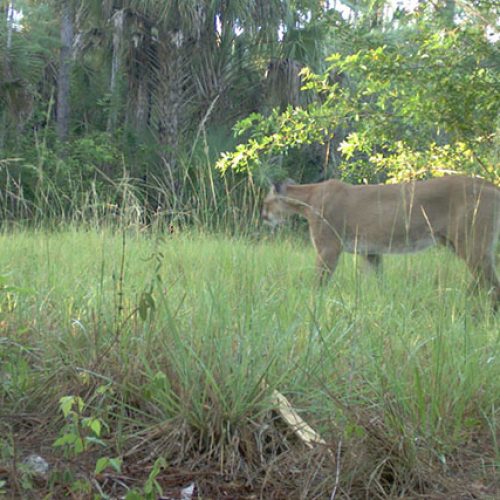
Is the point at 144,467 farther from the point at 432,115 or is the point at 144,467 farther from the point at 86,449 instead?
the point at 432,115

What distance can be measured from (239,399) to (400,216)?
5.02 metres

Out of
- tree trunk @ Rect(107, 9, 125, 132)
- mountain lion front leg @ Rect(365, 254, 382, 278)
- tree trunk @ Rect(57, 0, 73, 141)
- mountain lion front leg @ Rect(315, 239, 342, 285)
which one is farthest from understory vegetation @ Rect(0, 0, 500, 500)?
tree trunk @ Rect(57, 0, 73, 141)

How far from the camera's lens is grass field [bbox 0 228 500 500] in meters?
2.38

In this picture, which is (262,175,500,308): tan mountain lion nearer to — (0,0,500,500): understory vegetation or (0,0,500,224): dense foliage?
(0,0,500,500): understory vegetation

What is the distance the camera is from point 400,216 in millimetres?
7371

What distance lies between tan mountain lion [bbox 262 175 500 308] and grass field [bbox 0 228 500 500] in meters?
3.01

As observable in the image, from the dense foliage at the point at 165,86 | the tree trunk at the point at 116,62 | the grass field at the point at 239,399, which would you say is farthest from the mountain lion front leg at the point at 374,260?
the tree trunk at the point at 116,62

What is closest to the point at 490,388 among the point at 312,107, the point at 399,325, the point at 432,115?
the point at 399,325

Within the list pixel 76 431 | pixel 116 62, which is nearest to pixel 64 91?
pixel 116 62

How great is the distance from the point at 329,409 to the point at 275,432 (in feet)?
0.64

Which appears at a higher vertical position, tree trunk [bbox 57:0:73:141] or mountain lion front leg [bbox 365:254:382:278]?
tree trunk [bbox 57:0:73:141]

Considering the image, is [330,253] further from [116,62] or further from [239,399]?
[116,62]

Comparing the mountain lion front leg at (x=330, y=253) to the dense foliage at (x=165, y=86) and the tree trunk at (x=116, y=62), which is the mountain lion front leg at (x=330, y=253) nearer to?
the dense foliage at (x=165, y=86)

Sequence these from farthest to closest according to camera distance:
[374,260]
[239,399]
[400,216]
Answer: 1. [374,260]
2. [400,216]
3. [239,399]
